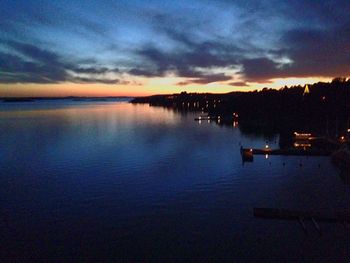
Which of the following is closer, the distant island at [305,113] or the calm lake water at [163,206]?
the calm lake water at [163,206]

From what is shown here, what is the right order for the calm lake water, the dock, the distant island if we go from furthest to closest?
the distant island, the dock, the calm lake water

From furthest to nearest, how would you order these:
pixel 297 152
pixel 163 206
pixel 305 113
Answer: pixel 305 113, pixel 297 152, pixel 163 206

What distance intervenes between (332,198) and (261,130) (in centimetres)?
7421

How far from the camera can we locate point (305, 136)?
8481cm

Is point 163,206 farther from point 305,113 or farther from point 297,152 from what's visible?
point 305,113

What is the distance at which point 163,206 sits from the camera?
3912 centimetres

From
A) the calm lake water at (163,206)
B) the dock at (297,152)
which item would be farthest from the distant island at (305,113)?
the calm lake water at (163,206)

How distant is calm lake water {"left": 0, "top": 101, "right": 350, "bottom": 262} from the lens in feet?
94.6

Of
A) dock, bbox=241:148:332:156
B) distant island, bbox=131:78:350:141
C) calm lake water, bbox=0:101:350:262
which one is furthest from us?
distant island, bbox=131:78:350:141

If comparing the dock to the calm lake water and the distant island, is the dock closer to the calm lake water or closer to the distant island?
the calm lake water

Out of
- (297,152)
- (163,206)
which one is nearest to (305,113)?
(297,152)

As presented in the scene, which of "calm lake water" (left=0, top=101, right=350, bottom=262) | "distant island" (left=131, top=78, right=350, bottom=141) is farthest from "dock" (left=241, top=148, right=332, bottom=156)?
"distant island" (left=131, top=78, right=350, bottom=141)

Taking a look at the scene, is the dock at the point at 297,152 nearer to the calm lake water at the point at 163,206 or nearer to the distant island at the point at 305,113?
the calm lake water at the point at 163,206

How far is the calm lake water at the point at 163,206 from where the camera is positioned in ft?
94.6
